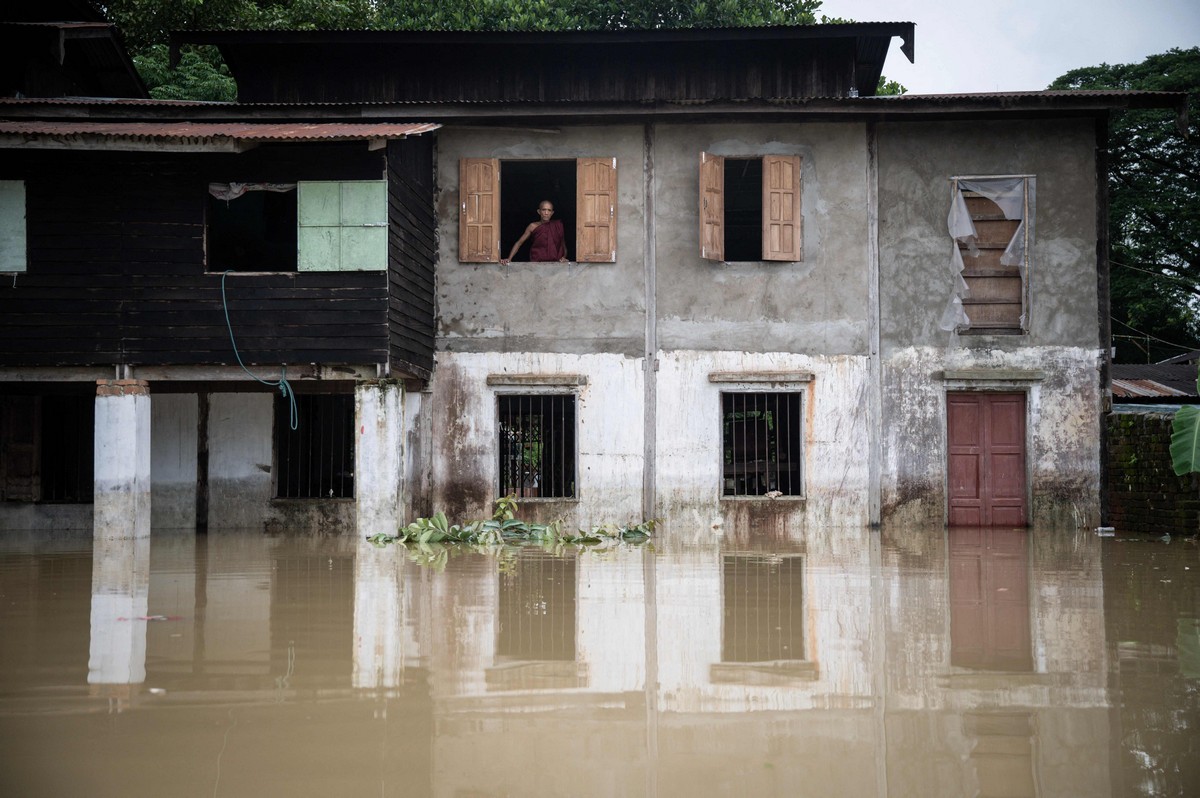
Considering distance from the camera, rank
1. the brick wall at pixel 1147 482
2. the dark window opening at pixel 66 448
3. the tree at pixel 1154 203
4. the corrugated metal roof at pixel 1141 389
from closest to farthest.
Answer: the brick wall at pixel 1147 482
the dark window opening at pixel 66 448
the corrugated metal roof at pixel 1141 389
the tree at pixel 1154 203

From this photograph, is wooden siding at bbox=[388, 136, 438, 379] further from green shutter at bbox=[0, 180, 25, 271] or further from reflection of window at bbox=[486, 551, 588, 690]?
reflection of window at bbox=[486, 551, 588, 690]

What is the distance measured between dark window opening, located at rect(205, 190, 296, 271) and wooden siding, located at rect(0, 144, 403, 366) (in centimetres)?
430

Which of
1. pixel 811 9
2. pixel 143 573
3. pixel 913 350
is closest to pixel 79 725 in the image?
pixel 143 573

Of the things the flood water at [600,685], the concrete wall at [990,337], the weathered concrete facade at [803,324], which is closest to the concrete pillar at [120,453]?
the weathered concrete facade at [803,324]

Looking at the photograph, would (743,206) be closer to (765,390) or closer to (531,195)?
(531,195)

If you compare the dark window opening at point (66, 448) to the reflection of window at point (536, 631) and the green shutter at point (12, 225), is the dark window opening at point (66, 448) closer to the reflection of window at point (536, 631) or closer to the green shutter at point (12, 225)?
the green shutter at point (12, 225)

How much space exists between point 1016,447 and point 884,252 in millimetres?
3108

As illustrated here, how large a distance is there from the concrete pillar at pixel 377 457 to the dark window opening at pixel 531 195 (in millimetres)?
4658

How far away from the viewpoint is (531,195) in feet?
64.0

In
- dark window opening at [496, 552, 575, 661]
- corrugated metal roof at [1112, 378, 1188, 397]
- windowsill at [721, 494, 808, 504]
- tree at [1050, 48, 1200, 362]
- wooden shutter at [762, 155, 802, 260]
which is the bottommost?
dark window opening at [496, 552, 575, 661]

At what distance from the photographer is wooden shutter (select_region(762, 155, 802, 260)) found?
15562mm

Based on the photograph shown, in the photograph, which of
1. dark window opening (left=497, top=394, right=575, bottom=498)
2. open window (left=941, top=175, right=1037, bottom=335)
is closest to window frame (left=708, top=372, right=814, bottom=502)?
dark window opening (left=497, top=394, right=575, bottom=498)

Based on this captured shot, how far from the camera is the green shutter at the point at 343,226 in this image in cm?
1367

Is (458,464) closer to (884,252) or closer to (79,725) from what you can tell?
(884,252)
